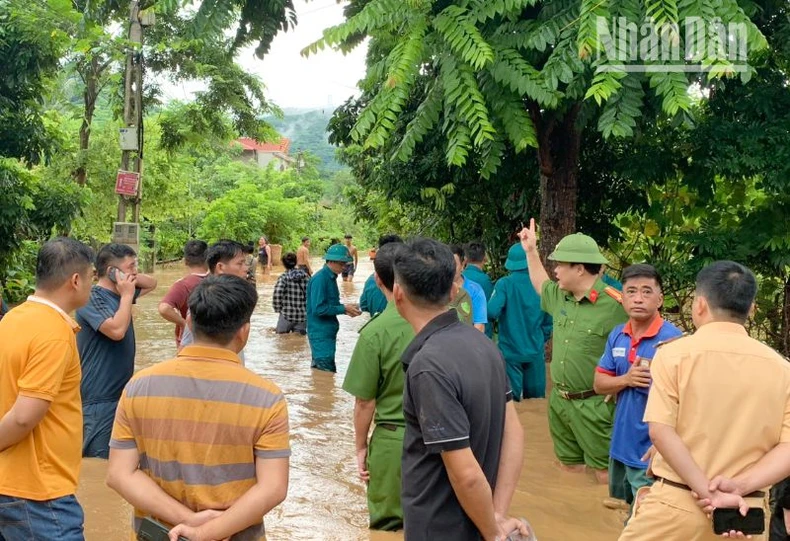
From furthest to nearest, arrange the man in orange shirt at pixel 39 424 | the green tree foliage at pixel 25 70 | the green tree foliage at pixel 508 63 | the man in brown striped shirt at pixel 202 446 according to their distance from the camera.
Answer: the green tree foliage at pixel 25 70 < the green tree foliage at pixel 508 63 < the man in orange shirt at pixel 39 424 < the man in brown striped shirt at pixel 202 446

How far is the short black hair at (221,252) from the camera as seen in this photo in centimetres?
573

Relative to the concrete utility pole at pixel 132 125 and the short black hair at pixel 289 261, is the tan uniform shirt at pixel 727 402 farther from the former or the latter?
the concrete utility pole at pixel 132 125

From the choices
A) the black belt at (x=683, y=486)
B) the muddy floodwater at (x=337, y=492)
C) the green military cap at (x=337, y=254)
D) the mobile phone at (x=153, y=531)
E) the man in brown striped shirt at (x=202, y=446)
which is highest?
the green military cap at (x=337, y=254)

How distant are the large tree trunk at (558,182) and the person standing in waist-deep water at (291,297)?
4441 mm

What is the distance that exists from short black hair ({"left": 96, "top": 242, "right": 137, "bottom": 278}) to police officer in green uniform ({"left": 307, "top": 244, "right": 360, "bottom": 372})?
141 inches

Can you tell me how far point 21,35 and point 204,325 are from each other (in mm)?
12073

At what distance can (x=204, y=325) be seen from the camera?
8.28 feet

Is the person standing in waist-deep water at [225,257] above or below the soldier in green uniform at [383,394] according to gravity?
above

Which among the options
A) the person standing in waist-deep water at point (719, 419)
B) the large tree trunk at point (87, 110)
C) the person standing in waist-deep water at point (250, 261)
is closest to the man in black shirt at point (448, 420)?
the person standing in waist-deep water at point (719, 419)

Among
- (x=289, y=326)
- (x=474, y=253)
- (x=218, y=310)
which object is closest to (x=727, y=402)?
(x=218, y=310)

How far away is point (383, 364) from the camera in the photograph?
12.4ft

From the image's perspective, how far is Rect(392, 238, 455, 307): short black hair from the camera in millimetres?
2707

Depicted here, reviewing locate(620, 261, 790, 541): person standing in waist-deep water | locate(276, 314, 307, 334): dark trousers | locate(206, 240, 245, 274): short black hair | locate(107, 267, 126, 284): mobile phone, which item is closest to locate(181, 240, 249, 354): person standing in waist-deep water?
locate(206, 240, 245, 274): short black hair

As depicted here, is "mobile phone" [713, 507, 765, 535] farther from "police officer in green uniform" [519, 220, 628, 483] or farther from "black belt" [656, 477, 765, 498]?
"police officer in green uniform" [519, 220, 628, 483]
